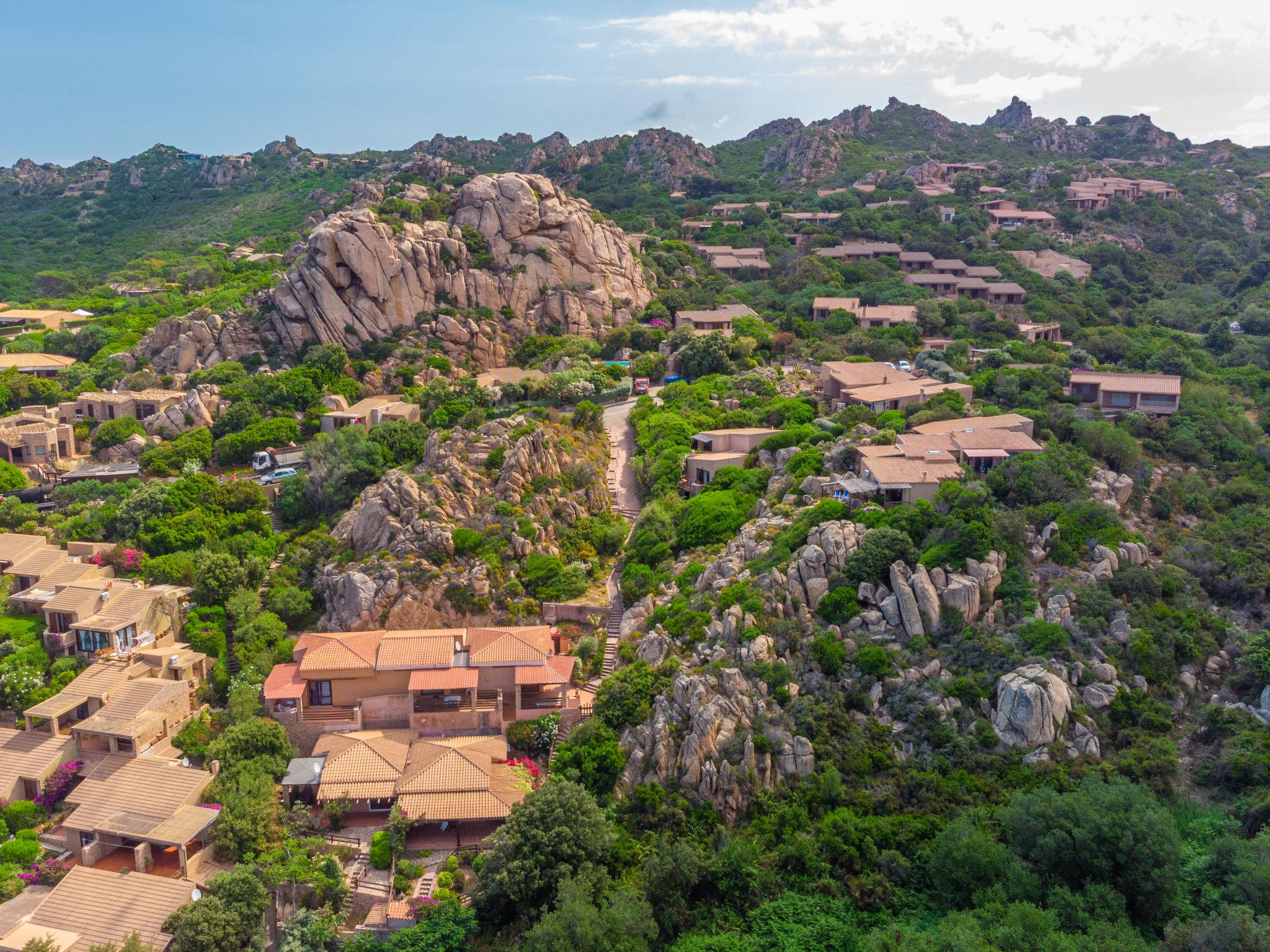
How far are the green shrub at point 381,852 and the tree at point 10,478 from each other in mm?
37226

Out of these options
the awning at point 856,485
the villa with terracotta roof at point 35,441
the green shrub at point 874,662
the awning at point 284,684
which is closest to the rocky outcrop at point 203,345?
the villa with terracotta roof at point 35,441

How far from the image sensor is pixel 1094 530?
134 feet

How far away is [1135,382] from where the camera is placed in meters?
56.1

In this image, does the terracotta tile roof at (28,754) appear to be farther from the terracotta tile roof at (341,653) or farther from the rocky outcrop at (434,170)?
the rocky outcrop at (434,170)

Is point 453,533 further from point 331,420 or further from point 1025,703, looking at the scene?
point 1025,703

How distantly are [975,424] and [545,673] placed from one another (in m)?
27.3

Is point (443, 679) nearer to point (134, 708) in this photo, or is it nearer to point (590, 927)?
point (134, 708)

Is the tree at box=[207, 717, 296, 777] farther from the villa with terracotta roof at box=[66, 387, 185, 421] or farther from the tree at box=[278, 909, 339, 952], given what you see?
the villa with terracotta roof at box=[66, 387, 185, 421]

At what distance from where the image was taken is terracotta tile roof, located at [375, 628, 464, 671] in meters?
38.8

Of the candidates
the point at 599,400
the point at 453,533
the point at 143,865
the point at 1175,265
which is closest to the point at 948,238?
the point at 1175,265

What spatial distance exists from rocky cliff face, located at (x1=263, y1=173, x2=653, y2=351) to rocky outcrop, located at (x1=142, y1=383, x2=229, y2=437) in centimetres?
818

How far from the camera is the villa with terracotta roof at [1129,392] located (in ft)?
181

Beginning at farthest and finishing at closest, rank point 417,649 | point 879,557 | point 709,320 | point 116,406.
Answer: point 709,320 → point 116,406 → point 417,649 → point 879,557

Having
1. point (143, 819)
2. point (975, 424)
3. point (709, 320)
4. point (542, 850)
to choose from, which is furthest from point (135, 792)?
point (709, 320)
